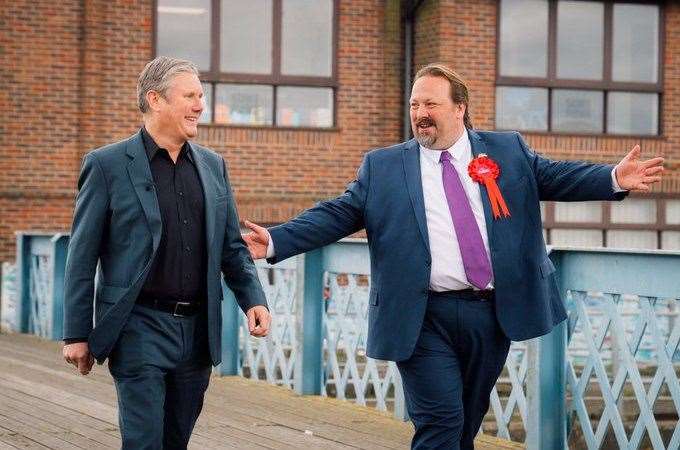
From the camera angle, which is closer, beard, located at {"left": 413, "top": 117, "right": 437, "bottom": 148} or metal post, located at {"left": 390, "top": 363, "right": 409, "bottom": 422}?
beard, located at {"left": 413, "top": 117, "right": 437, "bottom": 148}

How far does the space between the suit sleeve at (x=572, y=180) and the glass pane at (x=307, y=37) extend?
583 inches

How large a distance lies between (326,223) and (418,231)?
395 millimetres

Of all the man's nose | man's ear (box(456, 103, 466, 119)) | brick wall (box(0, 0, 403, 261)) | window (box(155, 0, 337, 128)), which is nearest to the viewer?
the man's nose

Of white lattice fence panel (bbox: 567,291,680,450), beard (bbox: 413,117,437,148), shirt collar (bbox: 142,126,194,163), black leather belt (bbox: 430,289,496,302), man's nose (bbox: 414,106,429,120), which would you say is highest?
man's nose (bbox: 414,106,429,120)

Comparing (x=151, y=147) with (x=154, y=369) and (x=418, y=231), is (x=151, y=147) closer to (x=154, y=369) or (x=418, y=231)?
(x=154, y=369)

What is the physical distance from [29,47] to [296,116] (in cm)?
384

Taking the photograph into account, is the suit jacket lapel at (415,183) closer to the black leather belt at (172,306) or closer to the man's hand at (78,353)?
the black leather belt at (172,306)

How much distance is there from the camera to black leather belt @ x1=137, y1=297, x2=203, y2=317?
4742mm

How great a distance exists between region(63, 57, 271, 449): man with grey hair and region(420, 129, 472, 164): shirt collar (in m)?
0.84

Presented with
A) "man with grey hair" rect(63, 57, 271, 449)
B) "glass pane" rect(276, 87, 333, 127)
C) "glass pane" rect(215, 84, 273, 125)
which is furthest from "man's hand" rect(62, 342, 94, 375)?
"glass pane" rect(276, 87, 333, 127)

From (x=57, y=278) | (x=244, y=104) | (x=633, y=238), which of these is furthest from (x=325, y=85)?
(x=57, y=278)

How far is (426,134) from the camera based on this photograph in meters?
5.12

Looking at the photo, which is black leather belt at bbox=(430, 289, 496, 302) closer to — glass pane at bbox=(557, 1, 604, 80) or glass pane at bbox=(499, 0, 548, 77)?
glass pane at bbox=(499, 0, 548, 77)

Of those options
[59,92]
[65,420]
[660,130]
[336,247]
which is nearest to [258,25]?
[59,92]
